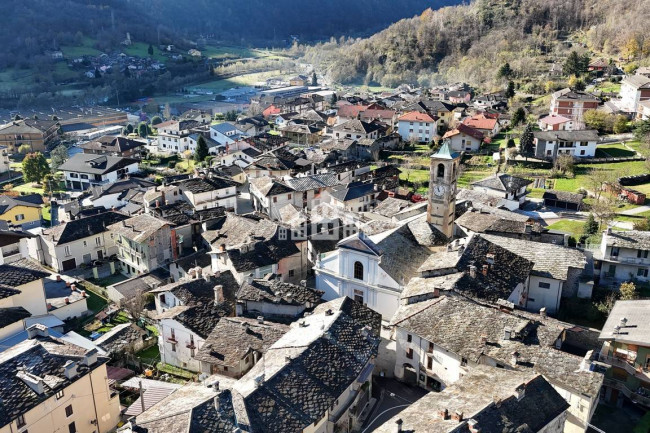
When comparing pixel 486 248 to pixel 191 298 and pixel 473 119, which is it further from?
pixel 473 119

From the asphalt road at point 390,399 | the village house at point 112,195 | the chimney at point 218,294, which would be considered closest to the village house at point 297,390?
the asphalt road at point 390,399

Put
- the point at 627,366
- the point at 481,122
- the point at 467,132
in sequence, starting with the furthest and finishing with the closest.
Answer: the point at 481,122, the point at 467,132, the point at 627,366

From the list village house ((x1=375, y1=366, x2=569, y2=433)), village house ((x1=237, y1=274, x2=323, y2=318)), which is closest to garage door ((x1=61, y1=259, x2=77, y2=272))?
village house ((x1=237, y1=274, x2=323, y2=318))

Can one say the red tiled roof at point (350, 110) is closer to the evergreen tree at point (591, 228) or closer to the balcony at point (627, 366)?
the evergreen tree at point (591, 228)

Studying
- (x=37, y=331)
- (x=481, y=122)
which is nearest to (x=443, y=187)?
(x=37, y=331)

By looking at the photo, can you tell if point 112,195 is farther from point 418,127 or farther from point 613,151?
point 613,151

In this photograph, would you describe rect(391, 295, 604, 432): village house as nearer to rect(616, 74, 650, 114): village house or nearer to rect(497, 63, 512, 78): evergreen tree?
rect(616, 74, 650, 114): village house
